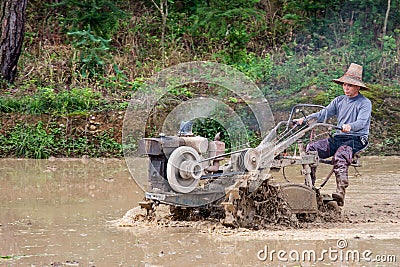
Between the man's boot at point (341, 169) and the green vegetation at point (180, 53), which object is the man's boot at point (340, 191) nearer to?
the man's boot at point (341, 169)

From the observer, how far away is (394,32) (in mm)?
19750

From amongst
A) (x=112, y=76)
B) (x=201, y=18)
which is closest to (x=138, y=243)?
(x=112, y=76)

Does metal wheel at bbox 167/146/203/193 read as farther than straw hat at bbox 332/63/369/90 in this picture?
No

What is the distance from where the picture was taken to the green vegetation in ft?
49.2

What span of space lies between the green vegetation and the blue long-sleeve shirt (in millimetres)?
5722

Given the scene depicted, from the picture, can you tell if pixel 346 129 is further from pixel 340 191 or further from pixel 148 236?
pixel 148 236

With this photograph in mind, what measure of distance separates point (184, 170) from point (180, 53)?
11213 millimetres

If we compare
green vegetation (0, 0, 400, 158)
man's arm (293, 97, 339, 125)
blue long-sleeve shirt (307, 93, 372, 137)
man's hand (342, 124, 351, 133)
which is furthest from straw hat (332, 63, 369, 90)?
green vegetation (0, 0, 400, 158)

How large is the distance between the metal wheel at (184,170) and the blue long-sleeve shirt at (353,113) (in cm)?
191

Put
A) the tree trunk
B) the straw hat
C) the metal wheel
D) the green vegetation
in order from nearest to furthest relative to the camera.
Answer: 1. the metal wheel
2. the straw hat
3. the green vegetation
4. the tree trunk

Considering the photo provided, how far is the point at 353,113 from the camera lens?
8.97 m

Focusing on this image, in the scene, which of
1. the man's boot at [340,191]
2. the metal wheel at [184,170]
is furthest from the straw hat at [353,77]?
the metal wheel at [184,170]

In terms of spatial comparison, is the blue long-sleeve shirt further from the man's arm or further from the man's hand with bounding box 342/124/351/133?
the man's hand with bounding box 342/124/351/133

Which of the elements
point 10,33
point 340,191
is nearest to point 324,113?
point 340,191
